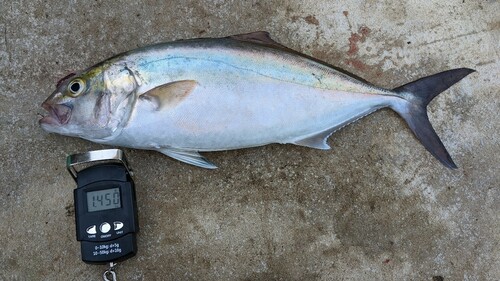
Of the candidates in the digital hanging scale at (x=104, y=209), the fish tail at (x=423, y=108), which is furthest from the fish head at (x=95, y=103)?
the fish tail at (x=423, y=108)

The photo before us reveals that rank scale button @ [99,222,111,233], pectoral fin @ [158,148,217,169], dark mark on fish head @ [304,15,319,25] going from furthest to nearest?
dark mark on fish head @ [304,15,319,25] → pectoral fin @ [158,148,217,169] → scale button @ [99,222,111,233]

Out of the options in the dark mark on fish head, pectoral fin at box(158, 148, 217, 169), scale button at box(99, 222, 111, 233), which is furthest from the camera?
the dark mark on fish head

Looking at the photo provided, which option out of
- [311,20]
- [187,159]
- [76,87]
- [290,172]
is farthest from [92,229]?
[311,20]

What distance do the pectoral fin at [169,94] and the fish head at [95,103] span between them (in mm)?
91

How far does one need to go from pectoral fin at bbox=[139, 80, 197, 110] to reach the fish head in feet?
0.30

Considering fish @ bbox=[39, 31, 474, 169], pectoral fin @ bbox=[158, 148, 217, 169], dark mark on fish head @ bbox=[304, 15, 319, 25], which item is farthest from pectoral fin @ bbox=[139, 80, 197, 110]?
dark mark on fish head @ bbox=[304, 15, 319, 25]

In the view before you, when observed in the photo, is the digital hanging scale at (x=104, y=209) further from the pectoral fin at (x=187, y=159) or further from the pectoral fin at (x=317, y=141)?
the pectoral fin at (x=317, y=141)

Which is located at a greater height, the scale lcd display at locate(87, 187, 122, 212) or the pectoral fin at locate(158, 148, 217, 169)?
the pectoral fin at locate(158, 148, 217, 169)

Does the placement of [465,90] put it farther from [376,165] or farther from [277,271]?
[277,271]

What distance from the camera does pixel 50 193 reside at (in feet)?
8.45

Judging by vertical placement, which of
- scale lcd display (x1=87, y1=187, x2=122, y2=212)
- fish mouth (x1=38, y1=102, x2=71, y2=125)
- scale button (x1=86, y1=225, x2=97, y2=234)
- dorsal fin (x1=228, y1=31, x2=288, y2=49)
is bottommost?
scale button (x1=86, y1=225, x2=97, y2=234)

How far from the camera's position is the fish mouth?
2.36 m

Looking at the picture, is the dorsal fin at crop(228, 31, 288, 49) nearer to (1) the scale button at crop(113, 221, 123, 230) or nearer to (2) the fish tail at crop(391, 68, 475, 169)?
(2) the fish tail at crop(391, 68, 475, 169)

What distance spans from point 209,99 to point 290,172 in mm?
658
